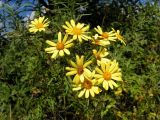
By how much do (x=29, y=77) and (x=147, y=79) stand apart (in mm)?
956

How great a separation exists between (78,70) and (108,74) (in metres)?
0.18

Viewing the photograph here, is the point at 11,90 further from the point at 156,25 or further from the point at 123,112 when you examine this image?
the point at 156,25

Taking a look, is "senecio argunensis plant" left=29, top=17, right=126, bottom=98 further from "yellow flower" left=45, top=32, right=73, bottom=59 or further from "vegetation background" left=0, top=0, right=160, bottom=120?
"vegetation background" left=0, top=0, right=160, bottom=120

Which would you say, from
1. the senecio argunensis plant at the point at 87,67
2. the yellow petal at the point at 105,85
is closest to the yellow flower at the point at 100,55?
the senecio argunensis plant at the point at 87,67

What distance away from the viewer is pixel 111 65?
2965 mm

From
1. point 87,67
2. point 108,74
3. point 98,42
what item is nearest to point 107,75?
point 108,74

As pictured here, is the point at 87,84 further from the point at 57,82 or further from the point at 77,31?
the point at 57,82

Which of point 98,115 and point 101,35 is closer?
point 101,35

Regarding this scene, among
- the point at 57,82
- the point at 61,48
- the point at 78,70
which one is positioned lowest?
the point at 57,82

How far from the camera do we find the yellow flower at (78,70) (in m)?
2.89

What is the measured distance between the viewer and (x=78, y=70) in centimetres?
291

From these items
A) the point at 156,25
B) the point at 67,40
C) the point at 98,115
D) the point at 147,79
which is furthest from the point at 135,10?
the point at 67,40

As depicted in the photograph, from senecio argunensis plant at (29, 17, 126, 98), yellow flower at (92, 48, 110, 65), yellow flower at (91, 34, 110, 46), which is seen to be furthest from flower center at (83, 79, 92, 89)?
yellow flower at (91, 34, 110, 46)

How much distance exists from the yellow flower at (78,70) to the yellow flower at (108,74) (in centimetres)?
6
